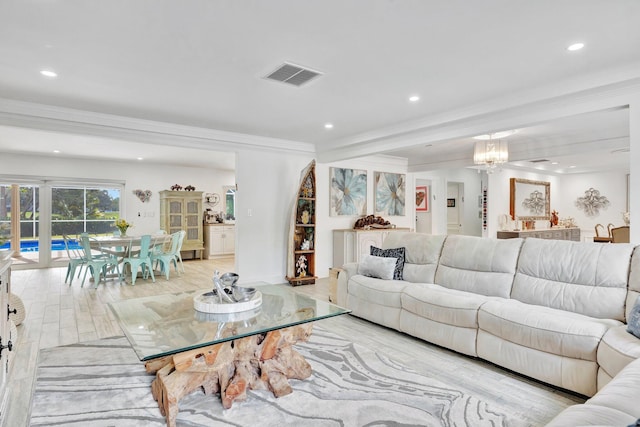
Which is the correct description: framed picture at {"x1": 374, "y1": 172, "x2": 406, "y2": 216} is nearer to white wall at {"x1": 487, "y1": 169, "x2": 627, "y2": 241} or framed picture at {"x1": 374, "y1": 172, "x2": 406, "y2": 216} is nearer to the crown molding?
white wall at {"x1": 487, "y1": 169, "x2": 627, "y2": 241}

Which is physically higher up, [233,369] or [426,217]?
[426,217]

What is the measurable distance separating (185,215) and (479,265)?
23.8 feet

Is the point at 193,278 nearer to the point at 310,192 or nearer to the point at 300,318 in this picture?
the point at 310,192

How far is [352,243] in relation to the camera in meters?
6.26

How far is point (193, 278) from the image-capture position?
631 cm

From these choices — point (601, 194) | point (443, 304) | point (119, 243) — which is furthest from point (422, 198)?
point (119, 243)

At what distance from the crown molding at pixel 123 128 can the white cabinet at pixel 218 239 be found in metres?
4.15

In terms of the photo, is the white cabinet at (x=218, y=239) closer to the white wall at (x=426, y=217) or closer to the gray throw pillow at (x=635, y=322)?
the white wall at (x=426, y=217)

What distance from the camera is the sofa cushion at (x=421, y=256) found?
3.76 meters

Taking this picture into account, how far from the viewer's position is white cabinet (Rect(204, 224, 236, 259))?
29.5ft

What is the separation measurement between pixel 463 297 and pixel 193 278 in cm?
484

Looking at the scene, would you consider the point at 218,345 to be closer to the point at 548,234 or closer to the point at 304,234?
the point at 304,234

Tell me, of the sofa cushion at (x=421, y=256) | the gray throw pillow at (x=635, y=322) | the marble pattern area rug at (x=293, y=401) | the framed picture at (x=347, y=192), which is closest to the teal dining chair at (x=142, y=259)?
the marble pattern area rug at (x=293, y=401)

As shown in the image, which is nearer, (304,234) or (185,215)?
(304,234)
